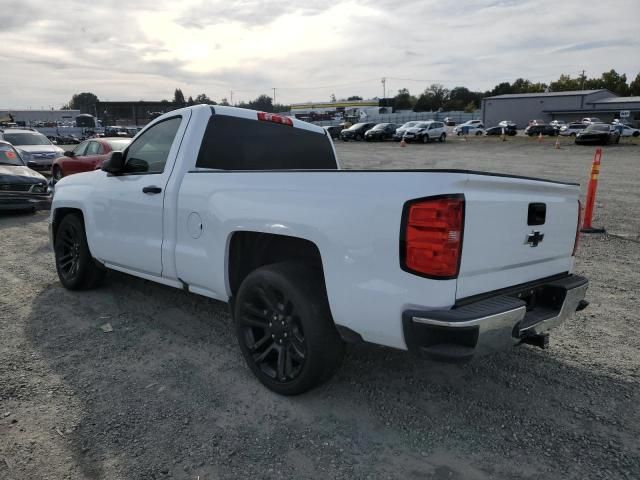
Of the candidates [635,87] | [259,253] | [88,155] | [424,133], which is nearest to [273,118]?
[259,253]

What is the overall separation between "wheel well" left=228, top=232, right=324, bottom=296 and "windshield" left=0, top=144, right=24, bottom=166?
10.3 meters

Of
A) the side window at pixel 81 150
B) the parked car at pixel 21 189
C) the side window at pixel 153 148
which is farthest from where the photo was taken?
the side window at pixel 81 150

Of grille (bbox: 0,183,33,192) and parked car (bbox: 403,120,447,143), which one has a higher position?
parked car (bbox: 403,120,447,143)

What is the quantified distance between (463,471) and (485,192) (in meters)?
1.44

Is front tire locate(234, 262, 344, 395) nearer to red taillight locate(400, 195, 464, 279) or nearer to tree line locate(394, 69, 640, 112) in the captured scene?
red taillight locate(400, 195, 464, 279)

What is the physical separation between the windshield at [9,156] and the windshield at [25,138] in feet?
19.8

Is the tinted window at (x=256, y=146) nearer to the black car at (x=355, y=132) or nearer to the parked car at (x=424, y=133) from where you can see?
the parked car at (x=424, y=133)

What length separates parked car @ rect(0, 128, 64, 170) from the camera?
53.8ft

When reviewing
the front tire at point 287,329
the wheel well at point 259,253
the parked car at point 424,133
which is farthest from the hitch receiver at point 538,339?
the parked car at point 424,133

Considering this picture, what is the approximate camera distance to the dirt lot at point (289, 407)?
2.64m

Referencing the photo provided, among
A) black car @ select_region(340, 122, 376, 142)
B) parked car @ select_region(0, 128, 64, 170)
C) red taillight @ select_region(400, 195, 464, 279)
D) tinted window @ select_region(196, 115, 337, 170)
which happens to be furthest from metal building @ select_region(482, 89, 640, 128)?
red taillight @ select_region(400, 195, 464, 279)

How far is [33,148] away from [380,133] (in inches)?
1172

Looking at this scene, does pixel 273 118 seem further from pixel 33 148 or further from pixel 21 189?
pixel 33 148

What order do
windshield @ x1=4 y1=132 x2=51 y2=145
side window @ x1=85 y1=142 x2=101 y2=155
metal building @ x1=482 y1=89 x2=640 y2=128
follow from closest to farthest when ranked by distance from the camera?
side window @ x1=85 y1=142 x2=101 y2=155, windshield @ x1=4 y1=132 x2=51 y2=145, metal building @ x1=482 y1=89 x2=640 y2=128
